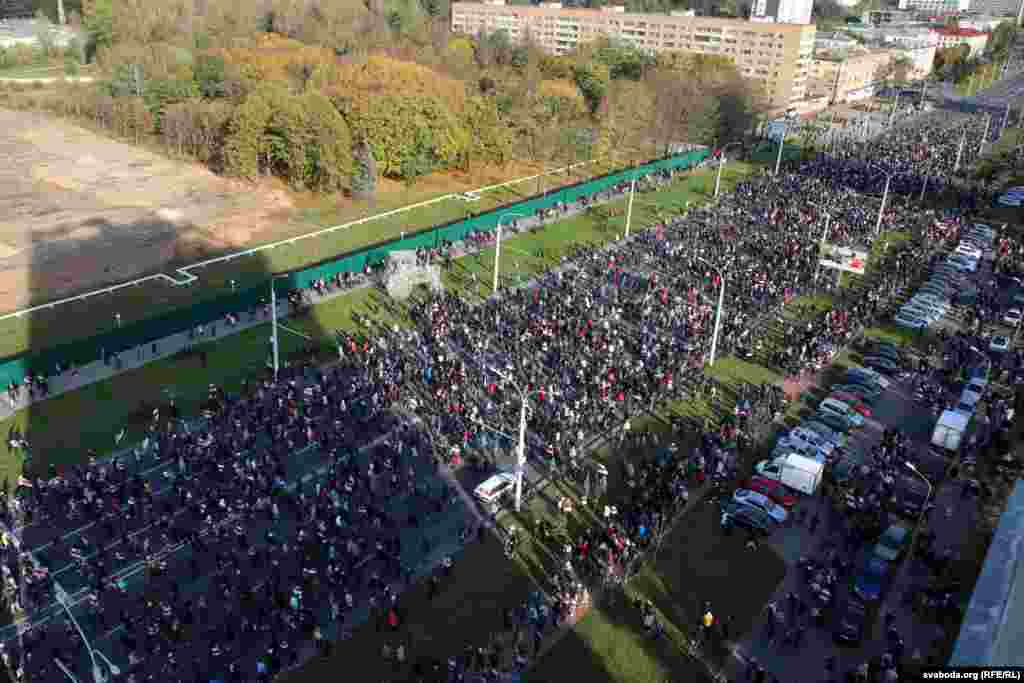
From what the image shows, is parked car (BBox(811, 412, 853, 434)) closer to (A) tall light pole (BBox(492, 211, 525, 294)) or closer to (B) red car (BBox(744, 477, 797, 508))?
(B) red car (BBox(744, 477, 797, 508))

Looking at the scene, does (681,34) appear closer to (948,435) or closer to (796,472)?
(948,435)

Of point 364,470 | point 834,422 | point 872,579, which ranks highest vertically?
point 834,422

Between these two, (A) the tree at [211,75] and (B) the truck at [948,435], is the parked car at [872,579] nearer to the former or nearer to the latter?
(B) the truck at [948,435]

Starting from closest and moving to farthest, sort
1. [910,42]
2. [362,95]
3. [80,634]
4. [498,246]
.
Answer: [80,634] → [498,246] → [362,95] → [910,42]

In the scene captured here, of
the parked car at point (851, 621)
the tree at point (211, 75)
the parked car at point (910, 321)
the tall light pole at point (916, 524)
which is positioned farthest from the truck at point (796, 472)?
the tree at point (211, 75)

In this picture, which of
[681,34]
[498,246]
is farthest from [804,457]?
[681,34]

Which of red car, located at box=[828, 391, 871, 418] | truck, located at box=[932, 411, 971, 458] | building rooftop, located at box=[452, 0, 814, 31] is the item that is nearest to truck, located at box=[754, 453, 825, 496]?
truck, located at box=[932, 411, 971, 458]
